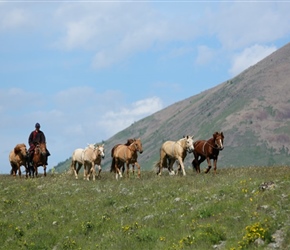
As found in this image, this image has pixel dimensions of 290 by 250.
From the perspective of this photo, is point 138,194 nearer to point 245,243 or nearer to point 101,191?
point 101,191

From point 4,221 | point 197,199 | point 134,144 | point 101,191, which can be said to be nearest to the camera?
point 197,199

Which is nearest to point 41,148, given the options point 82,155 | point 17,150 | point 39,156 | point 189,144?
point 39,156

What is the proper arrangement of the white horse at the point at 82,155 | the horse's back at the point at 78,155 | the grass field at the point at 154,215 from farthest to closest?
1. the horse's back at the point at 78,155
2. the white horse at the point at 82,155
3. the grass field at the point at 154,215

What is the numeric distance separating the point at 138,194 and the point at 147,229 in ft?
19.4

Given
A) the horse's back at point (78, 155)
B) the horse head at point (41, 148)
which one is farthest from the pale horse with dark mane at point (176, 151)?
the horse head at point (41, 148)

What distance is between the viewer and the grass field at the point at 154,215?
20375 mm

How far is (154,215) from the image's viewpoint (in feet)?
79.2

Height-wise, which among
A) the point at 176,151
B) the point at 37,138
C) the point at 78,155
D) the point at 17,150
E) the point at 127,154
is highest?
the point at 37,138

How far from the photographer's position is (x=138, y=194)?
28375mm

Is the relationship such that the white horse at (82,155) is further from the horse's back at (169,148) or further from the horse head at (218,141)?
the horse head at (218,141)

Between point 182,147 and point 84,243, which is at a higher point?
point 182,147

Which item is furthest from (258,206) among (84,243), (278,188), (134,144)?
(134,144)

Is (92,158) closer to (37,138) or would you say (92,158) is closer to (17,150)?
(37,138)

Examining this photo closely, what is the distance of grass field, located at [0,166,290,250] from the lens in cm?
2038
